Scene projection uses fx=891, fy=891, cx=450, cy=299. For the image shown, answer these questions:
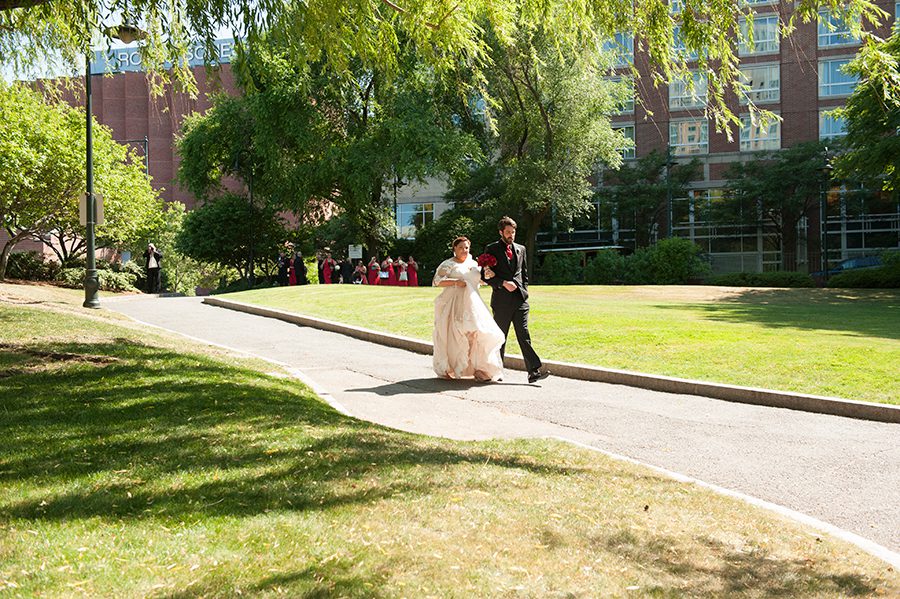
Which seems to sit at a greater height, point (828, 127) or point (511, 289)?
point (828, 127)

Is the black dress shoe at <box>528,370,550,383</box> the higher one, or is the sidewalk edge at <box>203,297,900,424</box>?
the black dress shoe at <box>528,370,550,383</box>

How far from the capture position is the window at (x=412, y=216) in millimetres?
64250

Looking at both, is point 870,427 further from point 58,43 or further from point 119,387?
point 58,43

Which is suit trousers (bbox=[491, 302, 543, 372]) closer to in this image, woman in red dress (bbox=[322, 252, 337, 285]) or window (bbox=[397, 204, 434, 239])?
woman in red dress (bbox=[322, 252, 337, 285])

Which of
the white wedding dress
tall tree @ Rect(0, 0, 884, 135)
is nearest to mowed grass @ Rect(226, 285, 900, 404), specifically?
the white wedding dress

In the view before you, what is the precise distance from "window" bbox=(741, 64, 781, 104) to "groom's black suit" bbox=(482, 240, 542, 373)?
162 ft

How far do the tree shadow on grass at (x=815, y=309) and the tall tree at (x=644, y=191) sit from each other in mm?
22103

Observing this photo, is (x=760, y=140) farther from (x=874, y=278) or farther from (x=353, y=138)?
(x=353, y=138)

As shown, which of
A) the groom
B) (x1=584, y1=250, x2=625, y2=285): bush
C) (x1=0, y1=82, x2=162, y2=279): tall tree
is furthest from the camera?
(x1=584, y1=250, x2=625, y2=285): bush

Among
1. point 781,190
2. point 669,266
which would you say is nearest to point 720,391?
point 669,266

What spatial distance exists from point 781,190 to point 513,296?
144ft

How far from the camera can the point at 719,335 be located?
49.3 feet

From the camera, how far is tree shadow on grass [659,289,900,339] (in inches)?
718

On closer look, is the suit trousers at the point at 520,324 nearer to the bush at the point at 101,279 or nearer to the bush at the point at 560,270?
the bush at the point at 101,279
